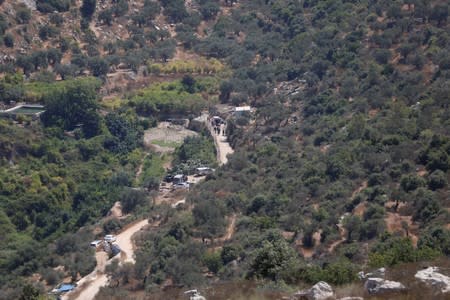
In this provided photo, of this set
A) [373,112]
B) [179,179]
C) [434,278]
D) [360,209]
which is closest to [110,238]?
[179,179]

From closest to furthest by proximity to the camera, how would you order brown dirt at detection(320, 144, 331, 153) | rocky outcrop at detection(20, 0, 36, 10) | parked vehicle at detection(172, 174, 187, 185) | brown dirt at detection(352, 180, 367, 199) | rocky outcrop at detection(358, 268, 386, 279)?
rocky outcrop at detection(358, 268, 386, 279) < brown dirt at detection(352, 180, 367, 199) < brown dirt at detection(320, 144, 331, 153) < parked vehicle at detection(172, 174, 187, 185) < rocky outcrop at detection(20, 0, 36, 10)

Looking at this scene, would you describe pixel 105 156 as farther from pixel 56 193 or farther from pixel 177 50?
pixel 177 50

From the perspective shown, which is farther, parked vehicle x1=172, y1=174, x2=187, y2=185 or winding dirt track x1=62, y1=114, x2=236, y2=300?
parked vehicle x1=172, y1=174, x2=187, y2=185

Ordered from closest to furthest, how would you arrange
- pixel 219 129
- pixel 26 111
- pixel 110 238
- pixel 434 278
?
pixel 434 278
pixel 110 238
pixel 26 111
pixel 219 129

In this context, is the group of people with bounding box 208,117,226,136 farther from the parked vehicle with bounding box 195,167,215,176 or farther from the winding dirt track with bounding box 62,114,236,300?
the winding dirt track with bounding box 62,114,236,300

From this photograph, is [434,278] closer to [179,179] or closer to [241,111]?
[179,179]

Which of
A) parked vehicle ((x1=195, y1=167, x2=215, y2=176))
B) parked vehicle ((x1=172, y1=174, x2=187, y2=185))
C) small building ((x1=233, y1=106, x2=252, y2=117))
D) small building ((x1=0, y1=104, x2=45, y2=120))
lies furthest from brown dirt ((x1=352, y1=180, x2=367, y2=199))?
small building ((x1=0, y1=104, x2=45, y2=120))

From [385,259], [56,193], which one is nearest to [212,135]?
[56,193]
